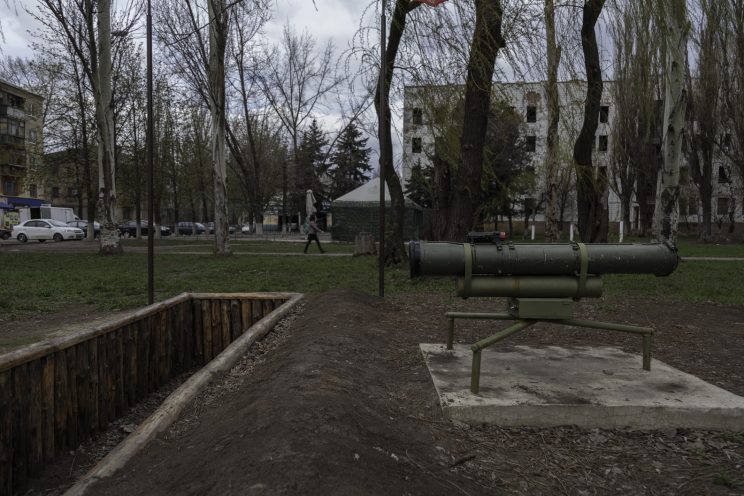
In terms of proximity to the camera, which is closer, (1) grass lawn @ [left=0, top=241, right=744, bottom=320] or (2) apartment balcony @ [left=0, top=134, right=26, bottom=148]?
(1) grass lawn @ [left=0, top=241, right=744, bottom=320]

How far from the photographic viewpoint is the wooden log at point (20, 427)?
3.97m

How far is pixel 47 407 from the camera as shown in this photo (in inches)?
172

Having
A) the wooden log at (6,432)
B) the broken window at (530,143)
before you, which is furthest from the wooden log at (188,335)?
the broken window at (530,143)

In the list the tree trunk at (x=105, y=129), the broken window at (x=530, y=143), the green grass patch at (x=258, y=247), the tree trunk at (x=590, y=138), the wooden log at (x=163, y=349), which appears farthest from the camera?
the broken window at (x=530, y=143)

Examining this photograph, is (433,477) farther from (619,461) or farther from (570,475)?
(619,461)

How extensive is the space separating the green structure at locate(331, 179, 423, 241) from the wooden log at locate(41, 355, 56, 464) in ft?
82.4

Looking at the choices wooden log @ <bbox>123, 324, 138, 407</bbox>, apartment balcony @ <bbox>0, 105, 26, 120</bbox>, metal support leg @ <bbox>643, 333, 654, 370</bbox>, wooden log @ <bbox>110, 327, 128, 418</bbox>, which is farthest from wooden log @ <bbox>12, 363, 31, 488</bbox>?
apartment balcony @ <bbox>0, 105, 26, 120</bbox>

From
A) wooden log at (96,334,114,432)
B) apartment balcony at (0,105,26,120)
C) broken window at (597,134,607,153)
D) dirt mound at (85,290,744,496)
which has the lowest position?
wooden log at (96,334,114,432)

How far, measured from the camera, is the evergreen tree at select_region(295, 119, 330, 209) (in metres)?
56.0

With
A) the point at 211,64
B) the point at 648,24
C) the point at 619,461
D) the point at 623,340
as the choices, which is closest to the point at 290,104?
the point at 211,64

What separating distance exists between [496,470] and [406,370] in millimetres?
1754

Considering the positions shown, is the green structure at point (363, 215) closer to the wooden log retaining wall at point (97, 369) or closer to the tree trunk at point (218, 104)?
the tree trunk at point (218, 104)

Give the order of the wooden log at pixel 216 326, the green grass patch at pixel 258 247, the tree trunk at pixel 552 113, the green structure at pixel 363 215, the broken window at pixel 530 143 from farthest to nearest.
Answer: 1. the broken window at pixel 530 143
2. the green structure at pixel 363 215
3. the green grass patch at pixel 258 247
4. the tree trunk at pixel 552 113
5. the wooden log at pixel 216 326

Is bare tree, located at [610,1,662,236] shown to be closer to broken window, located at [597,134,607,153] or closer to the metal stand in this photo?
broken window, located at [597,134,607,153]
